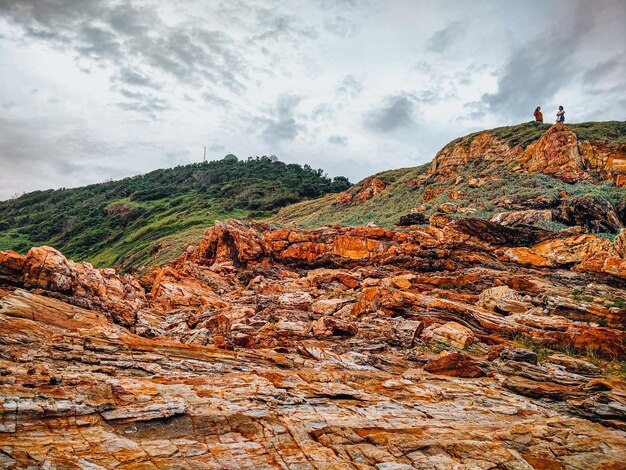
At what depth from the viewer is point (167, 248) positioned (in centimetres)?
5322

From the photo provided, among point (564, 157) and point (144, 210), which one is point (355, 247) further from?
point (144, 210)

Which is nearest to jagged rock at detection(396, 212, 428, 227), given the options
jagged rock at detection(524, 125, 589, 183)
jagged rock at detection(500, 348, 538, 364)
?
jagged rock at detection(524, 125, 589, 183)

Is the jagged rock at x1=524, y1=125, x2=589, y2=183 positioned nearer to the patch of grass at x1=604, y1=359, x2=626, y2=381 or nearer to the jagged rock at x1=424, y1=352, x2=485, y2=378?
the patch of grass at x1=604, y1=359, x2=626, y2=381

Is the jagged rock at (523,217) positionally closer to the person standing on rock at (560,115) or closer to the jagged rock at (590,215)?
the jagged rock at (590,215)

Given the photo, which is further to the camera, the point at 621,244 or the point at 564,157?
the point at 564,157

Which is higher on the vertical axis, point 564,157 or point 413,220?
point 564,157

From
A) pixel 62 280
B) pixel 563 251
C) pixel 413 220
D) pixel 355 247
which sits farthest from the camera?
pixel 413 220

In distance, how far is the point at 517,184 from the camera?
33.1 metres

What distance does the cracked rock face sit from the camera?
6156 mm

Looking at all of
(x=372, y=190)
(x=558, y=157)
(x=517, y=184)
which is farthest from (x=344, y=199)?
(x=558, y=157)

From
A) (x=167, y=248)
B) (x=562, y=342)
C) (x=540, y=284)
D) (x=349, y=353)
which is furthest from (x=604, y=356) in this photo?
(x=167, y=248)

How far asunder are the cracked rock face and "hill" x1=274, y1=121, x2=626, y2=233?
496 cm

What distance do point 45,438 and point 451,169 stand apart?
1891 inches

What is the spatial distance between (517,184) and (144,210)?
8782 centimetres
